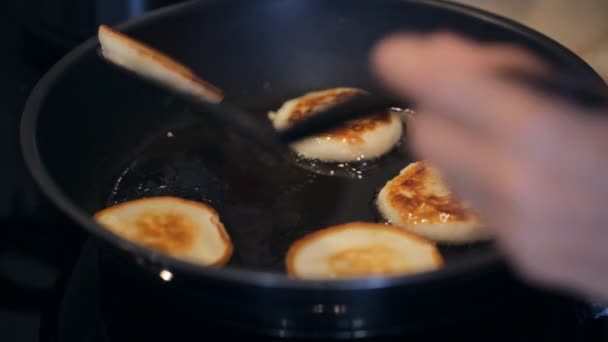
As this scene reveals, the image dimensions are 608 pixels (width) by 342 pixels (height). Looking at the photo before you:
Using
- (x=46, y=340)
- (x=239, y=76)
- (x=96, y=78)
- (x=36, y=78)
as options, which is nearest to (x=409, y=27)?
(x=239, y=76)

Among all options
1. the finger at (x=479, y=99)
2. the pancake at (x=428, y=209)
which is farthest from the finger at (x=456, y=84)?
the pancake at (x=428, y=209)

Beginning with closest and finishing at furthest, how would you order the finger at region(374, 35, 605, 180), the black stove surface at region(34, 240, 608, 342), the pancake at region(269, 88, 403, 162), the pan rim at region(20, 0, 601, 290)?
the finger at region(374, 35, 605, 180) < the pan rim at region(20, 0, 601, 290) < the black stove surface at region(34, 240, 608, 342) < the pancake at region(269, 88, 403, 162)

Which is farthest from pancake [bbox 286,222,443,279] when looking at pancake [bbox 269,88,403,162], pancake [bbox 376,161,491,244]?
pancake [bbox 269,88,403,162]

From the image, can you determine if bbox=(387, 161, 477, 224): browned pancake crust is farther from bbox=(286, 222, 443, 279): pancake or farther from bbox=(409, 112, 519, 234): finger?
bbox=(409, 112, 519, 234): finger

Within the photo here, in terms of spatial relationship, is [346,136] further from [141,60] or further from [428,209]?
[141,60]

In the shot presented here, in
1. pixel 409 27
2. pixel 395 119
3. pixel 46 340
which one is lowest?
pixel 46 340

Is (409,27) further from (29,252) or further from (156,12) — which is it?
(29,252)
